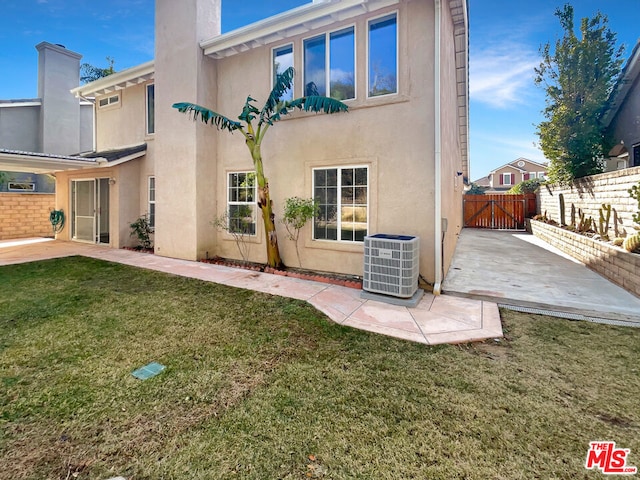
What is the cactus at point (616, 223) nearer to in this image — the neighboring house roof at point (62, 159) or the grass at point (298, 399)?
the grass at point (298, 399)

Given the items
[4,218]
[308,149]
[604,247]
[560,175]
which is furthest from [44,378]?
[560,175]

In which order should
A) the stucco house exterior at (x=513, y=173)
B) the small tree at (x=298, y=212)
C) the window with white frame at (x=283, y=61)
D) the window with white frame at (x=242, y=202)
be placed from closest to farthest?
the small tree at (x=298, y=212) < the window with white frame at (x=283, y=61) < the window with white frame at (x=242, y=202) < the stucco house exterior at (x=513, y=173)

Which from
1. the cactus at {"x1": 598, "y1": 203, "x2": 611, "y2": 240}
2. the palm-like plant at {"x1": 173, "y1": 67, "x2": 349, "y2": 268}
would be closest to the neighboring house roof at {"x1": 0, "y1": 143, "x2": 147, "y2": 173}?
the palm-like plant at {"x1": 173, "y1": 67, "x2": 349, "y2": 268}

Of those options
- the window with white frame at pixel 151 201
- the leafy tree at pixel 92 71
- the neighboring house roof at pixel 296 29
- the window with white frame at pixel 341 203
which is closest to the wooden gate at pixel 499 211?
the neighboring house roof at pixel 296 29

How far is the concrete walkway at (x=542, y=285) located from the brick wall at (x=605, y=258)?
0.18 meters

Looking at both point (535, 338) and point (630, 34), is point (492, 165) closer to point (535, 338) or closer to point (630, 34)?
point (630, 34)

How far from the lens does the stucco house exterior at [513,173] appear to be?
4662 cm

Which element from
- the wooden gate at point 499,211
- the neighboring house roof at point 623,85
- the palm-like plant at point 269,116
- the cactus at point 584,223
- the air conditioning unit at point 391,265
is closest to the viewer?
the air conditioning unit at point 391,265

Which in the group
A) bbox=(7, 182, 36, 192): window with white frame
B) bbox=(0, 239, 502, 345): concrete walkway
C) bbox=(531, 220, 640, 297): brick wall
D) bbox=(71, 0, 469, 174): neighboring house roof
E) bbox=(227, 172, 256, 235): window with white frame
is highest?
bbox=(71, 0, 469, 174): neighboring house roof

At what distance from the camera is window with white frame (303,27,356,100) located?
7.80m

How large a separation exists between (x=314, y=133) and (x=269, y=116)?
4.24 ft

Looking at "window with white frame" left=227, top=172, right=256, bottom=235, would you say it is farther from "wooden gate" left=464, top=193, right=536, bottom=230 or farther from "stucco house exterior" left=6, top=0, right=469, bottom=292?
"wooden gate" left=464, top=193, right=536, bottom=230

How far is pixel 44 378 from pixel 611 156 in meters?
19.6

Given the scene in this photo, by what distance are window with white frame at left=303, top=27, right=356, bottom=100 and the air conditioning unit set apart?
4.06 metres
